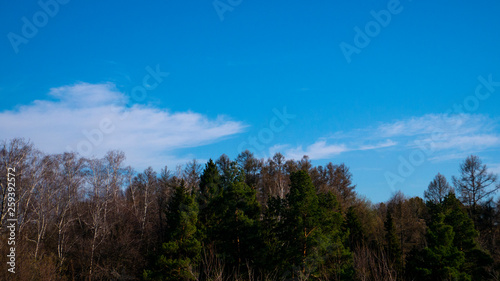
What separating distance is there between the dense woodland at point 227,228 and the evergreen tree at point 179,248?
79 mm

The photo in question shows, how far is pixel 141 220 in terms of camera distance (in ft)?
147

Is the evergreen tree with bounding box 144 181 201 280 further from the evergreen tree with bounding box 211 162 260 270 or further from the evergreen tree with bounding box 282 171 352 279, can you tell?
the evergreen tree with bounding box 282 171 352 279

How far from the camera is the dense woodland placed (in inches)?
1177

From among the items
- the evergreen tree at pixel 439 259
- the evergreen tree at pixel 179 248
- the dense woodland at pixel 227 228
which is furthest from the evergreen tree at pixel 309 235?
the evergreen tree at pixel 179 248

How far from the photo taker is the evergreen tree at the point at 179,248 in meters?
29.7

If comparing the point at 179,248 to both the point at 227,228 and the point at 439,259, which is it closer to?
→ the point at 227,228

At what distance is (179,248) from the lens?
30.5m

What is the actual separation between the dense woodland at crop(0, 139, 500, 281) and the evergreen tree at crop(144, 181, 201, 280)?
0.08 m

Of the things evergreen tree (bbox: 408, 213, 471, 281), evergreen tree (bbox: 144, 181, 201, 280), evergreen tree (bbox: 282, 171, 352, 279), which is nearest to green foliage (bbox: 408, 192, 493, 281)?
evergreen tree (bbox: 408, 213, 471, 281)

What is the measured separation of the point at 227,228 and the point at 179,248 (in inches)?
243

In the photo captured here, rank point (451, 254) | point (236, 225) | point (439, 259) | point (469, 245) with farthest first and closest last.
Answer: point (236, 225), point (469, 245), point (451, 254), point (439, 259)

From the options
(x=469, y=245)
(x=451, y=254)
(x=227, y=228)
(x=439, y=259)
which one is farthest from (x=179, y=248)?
(x=469, y=245)

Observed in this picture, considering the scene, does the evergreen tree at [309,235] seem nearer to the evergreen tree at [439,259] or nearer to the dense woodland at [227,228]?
the dense woodland at [227,228]

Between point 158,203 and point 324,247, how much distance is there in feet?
88.4
